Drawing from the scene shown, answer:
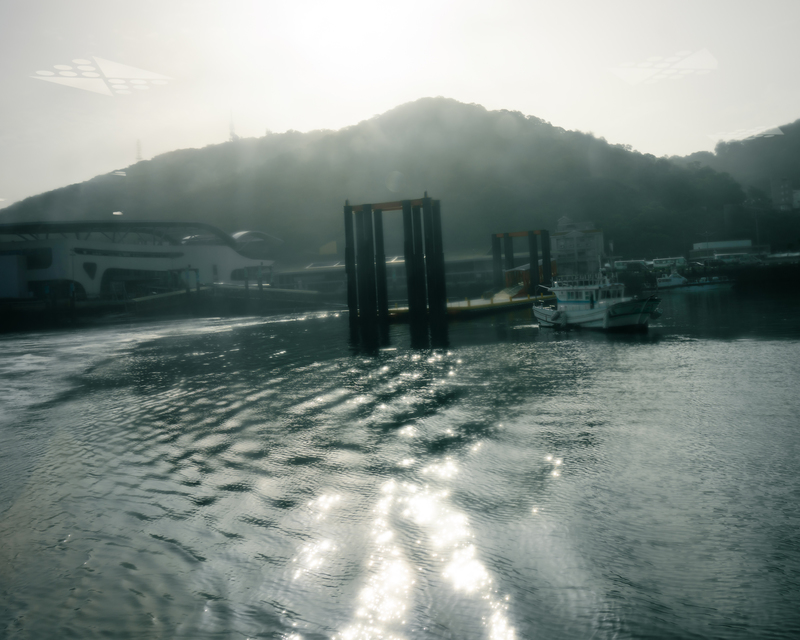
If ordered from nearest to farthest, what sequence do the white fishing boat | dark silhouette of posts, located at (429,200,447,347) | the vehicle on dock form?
the white fishing boat, dark silhouette of posts, located at (429,200,447,347), the vehicle on dock

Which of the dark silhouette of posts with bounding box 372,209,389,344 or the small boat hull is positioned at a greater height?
the dark silhouette of posts with bounding box 372,209,389,344

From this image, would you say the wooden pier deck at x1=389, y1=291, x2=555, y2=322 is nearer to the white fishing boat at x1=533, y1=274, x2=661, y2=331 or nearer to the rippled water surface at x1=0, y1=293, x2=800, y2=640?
the white fishing boat at x1=533, y1=274, x2=661, y2=331

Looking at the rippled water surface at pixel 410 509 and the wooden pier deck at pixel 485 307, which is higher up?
the wooden pier deck at pixel 485 307

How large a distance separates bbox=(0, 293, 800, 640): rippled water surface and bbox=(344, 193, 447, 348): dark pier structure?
86.6 feet

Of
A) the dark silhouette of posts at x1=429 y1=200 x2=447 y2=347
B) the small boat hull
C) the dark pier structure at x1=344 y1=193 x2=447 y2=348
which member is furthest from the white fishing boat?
the dark pier structure at x1=344 y1=193 x2=447 y2=348

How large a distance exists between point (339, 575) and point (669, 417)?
1097 centimetres

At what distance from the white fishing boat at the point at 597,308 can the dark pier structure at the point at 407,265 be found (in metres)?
9.40

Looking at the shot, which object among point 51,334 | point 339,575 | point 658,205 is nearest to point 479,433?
point 339,575

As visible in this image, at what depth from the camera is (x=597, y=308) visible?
3747 cm

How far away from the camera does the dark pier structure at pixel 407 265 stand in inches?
1816

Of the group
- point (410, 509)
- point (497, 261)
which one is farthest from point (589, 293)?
point (497, 261)

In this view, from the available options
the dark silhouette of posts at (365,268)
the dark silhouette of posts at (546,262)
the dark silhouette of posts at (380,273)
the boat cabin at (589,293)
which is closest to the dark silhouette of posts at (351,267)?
the dark silhouette of posts at (365,268)

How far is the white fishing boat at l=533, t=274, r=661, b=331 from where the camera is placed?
36125mm

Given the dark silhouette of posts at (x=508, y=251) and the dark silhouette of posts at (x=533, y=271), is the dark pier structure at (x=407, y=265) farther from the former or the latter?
the dark silhouette of posts at (x=508, y=251)
